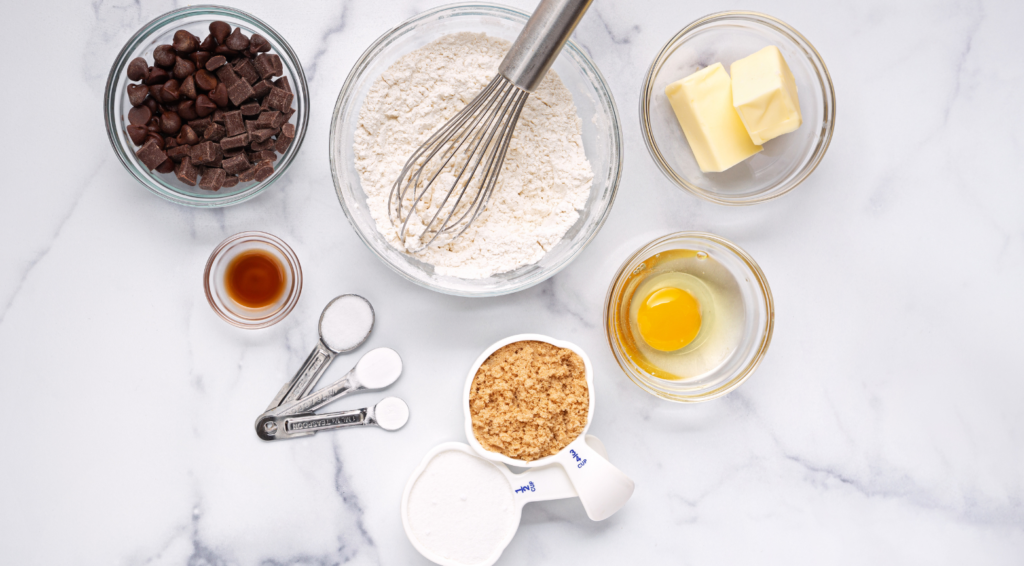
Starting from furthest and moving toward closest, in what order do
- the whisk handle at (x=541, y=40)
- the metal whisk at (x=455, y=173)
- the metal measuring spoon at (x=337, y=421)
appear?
the metal measuring spoon at (x=337, y=421) → the metal whisk at (x=455, y=173) → the whisk handle at (x=541, y=40)

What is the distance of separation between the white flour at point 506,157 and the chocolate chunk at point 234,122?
0.26m

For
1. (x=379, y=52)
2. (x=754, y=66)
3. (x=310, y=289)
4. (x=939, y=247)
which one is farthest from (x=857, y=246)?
(x=310, y=289)

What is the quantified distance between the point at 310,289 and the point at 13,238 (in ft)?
2.48

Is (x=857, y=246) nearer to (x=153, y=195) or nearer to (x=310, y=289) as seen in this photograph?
(x=310, y=289)

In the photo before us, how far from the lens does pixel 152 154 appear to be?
4.12ft

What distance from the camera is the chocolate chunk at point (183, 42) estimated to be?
1249mm

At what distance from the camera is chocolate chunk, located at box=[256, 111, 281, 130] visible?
4.13 feet

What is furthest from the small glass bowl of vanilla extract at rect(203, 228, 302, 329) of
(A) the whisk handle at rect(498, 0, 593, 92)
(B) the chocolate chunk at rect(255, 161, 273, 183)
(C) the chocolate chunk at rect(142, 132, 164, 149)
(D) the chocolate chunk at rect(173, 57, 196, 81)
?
(A) the whisk handle at rect(498, 0, 593, 92)

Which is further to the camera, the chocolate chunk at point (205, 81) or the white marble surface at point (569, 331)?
the white marble surface at point (569, 331)

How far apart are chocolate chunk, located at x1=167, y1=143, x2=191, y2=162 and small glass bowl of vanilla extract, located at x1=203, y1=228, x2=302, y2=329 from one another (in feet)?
0.69

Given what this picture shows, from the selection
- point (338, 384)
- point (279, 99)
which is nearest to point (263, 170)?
point (279, 99)

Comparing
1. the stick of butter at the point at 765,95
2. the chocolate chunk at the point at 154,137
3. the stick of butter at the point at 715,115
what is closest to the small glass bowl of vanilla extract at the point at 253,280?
the chocolate chunk at the point at 154,137

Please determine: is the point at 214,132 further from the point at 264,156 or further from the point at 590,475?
the point at 590,475

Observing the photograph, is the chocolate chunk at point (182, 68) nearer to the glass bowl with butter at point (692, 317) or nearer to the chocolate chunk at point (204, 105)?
the chocolate chunk at point (204, 105)
